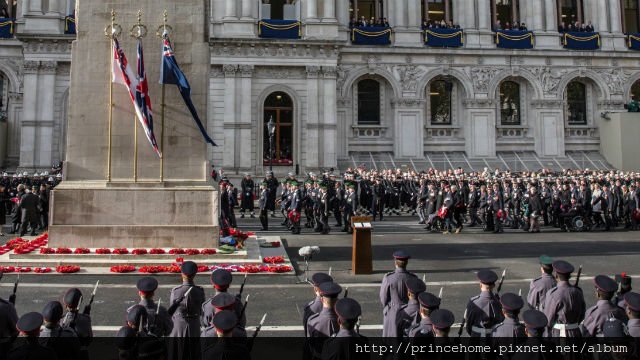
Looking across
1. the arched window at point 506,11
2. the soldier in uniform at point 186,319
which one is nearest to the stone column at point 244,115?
the arched window at point 506,11

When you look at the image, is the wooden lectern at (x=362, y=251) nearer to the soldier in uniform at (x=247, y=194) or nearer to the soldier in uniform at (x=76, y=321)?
the soldier in uniform at (x=76, y=321)

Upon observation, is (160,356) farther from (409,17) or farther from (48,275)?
(409,17)

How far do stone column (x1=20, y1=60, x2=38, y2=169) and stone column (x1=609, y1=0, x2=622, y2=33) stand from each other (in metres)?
41.9

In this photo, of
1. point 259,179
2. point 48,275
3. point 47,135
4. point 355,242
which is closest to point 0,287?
point 48,275

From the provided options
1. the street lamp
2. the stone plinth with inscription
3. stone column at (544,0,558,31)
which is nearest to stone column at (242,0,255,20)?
the street lamp

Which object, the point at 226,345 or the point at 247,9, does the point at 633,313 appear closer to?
the point at 226,345

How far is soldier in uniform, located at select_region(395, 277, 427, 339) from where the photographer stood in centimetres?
634

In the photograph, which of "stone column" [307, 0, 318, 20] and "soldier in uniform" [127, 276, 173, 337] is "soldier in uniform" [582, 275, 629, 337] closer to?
"soldier in uniform" [127, 276, 173, 337]

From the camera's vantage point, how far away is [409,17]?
37.7 meters

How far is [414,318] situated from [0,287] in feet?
33.2

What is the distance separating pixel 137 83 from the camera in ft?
48.0

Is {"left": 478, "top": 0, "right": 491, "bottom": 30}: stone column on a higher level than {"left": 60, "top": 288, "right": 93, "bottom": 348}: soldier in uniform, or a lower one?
higher

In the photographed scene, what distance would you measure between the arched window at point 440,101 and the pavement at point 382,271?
56.6 feet

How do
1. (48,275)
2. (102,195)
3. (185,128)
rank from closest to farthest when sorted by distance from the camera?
(48,275) < (102,195) < (185,128)
